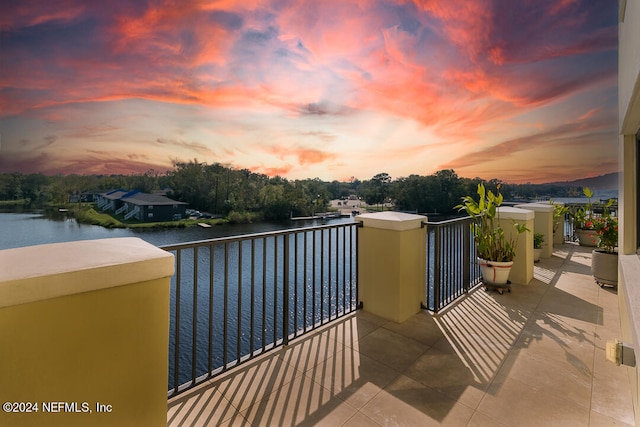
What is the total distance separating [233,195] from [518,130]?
53.4 ft

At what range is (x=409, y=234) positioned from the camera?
2.69 m

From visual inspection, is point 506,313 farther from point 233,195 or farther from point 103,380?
point 233,195

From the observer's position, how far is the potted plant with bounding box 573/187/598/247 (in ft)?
19.9

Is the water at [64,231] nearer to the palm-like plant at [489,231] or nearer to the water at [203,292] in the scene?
the water at [203,292]

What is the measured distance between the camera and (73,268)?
1.02m

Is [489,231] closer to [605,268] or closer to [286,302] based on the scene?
[605,268]

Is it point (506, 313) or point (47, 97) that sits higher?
point (47, 97)

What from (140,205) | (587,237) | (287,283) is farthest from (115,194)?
(587,237)

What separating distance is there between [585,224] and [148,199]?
50.5ft

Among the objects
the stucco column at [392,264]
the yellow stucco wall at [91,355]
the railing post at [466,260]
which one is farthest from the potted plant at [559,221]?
the yellow stucco wall at [91,355]

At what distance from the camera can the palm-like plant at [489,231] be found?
3.55 metres

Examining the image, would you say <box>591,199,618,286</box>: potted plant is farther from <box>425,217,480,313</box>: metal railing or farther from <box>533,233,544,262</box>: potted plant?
<box>425,217,480,313</box>: metal railing

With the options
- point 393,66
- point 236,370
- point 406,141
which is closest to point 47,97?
point 393,66

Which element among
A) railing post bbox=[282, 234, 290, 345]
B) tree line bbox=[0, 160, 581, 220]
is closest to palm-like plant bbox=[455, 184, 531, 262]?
railing post bbox=[282, 234, 290, 345]
